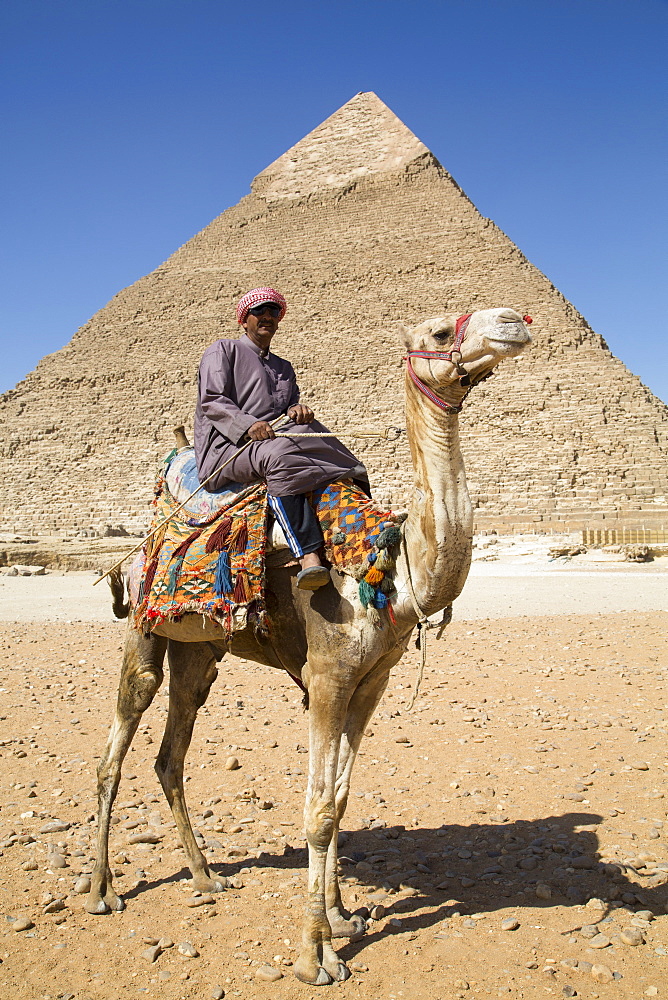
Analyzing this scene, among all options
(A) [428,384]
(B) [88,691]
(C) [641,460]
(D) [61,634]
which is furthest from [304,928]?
(C) [641,460]

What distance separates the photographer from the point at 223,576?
244 centimetres

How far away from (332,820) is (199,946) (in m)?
0.55

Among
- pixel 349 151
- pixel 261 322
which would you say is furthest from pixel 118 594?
pixel 349 151

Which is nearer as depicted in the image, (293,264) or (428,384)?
(428,384)

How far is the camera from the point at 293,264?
71.0 meters

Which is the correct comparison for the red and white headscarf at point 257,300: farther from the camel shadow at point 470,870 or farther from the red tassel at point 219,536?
the camel shadow at point 470,870

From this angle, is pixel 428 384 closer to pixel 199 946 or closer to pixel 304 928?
pixel 304 928

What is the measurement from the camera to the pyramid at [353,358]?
46.7 metres

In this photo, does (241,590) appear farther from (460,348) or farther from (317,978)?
(317,978)

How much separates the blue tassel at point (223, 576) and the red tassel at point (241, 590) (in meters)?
0.03

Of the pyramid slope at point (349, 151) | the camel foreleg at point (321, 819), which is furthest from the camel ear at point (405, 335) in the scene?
the pyramid slope at point (349, 151)

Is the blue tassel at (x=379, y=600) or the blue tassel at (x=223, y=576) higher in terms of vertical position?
the blue tassel at (x=223, y=576)

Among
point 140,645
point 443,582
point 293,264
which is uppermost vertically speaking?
point 293,264

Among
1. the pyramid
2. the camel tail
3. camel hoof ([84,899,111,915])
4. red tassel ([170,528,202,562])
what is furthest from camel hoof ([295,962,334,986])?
the pyramid
